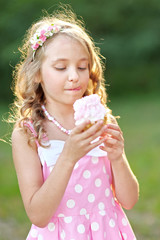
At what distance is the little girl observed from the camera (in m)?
2.45

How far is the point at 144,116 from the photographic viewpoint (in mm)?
13086

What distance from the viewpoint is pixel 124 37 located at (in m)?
19.7

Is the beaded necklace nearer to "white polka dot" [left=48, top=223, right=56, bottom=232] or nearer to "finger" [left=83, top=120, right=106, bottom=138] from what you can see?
"finger" [left=83, top=120, right=106, bottom=138]

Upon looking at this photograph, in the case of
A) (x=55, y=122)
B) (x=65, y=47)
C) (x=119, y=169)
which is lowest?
(x=119, y=169)

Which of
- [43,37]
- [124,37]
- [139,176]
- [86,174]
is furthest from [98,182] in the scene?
[124,37]

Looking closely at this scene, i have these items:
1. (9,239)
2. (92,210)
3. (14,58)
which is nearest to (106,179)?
(92,210)

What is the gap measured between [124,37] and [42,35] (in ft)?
57.1

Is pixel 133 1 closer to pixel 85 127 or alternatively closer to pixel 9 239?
pixel 9 239

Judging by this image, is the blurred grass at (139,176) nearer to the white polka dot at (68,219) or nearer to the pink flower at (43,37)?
the white polka dot at (68,219)

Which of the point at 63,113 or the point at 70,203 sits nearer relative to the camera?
the point at 70,203

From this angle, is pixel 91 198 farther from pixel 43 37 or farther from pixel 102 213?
pixel 43 37

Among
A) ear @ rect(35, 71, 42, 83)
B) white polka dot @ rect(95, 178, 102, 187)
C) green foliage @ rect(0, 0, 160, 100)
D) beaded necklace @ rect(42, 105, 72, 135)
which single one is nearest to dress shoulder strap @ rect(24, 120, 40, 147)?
beaded necklace @ rect(42, 105, 72, 135)

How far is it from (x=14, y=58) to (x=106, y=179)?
14.9 meters

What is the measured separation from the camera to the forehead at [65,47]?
Result: 8.50 feet
